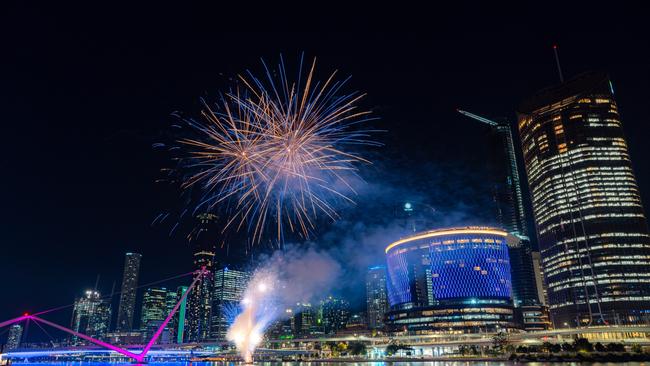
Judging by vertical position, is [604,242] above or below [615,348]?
above

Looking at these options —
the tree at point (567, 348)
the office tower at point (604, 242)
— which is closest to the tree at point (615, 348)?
the tree at point (567, 348)

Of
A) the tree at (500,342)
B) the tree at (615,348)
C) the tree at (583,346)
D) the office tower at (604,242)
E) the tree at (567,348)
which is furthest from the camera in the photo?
the office tower at (604,242)

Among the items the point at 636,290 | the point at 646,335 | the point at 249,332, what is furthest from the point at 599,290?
the point at 249,332

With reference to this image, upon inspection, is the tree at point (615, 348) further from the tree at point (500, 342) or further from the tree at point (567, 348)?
the tree at point (500, 342)

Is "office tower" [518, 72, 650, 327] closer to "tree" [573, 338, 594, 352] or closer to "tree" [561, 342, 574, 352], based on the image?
"tree" [561, 342, 574, 352]

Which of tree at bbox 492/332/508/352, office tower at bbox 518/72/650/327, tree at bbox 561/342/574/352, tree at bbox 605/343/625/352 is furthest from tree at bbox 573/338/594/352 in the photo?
office tower at bbox 518/72/650/327

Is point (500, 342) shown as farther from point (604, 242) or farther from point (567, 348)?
point (604, 242)

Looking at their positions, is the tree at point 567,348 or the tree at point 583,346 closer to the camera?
the tree at point 583,346

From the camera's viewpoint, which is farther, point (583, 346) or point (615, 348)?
point (583, 346)

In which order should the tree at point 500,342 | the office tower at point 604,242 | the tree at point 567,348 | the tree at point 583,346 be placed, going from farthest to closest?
the office tower at point 604,242 → the tree at point 500,342 → the tree at point 567,348 → the tree at point 583,346

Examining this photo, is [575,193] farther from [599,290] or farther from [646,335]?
[646,335]

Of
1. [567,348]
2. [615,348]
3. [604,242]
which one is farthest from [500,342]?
[604,242]

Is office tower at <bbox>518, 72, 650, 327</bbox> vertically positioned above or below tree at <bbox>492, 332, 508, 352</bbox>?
above
